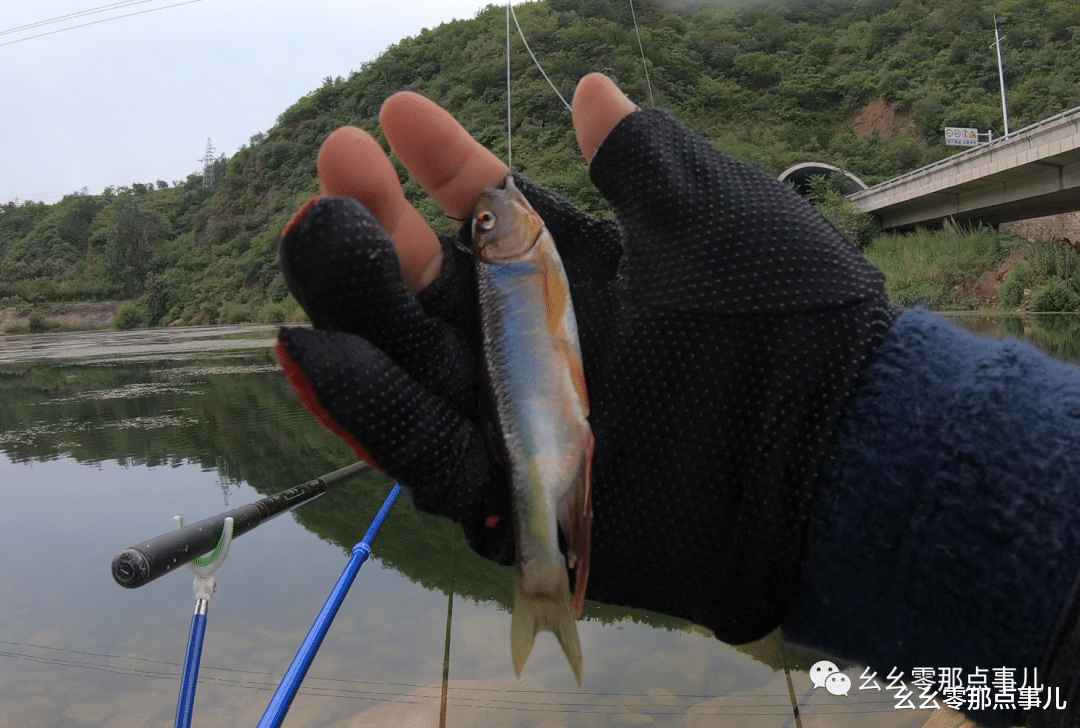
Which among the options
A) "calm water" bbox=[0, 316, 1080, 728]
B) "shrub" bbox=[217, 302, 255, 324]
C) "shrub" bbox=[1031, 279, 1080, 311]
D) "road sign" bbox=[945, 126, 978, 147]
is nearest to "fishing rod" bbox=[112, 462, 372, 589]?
"calm water" bbox=[0, 316, 1080, 728]

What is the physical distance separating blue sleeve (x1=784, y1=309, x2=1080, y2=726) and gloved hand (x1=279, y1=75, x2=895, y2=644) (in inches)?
2.0

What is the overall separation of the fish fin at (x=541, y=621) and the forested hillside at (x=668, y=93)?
28254 millimetres

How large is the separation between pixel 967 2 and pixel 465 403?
6262 centimetres

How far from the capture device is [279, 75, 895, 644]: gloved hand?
1.01 m

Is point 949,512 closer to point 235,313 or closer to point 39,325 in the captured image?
point 235,313

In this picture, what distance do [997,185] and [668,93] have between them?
2560 cm

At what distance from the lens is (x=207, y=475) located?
5.31 meters

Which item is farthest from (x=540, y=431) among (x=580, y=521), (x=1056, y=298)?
(x=1056, y=298)

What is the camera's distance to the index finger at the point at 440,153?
1228 millimetres

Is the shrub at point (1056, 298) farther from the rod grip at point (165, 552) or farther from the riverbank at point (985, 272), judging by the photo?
the rod grip at point (165, 552)

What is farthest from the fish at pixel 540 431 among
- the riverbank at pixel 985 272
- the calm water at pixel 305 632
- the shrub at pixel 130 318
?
the shrub at pixel 130 318

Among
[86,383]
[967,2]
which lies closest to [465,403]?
[86,383]

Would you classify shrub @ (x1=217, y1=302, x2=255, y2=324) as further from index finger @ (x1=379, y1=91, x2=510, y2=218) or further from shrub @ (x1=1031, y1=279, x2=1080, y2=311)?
index finger @ (x1=379, y1=91, x2=510, y2=218)

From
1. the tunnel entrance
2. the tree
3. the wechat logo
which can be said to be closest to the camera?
the wechat logo
